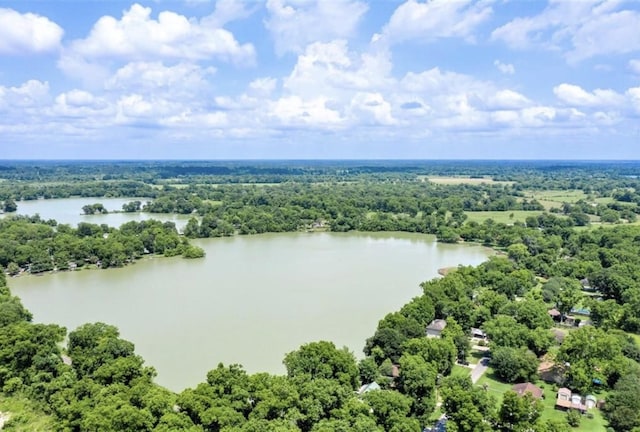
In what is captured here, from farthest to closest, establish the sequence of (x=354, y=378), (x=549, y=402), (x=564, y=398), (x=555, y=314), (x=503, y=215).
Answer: (x=503, y=215) → (x=555, y=314) → (x=549, y=402) → (x=564, y=398) → (x=354, y=378)

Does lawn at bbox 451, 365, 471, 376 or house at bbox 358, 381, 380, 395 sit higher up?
house at bbox 358, 381, 380, 395

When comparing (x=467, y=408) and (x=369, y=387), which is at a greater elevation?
(x=467, y=408)

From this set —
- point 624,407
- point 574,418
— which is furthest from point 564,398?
point 624,407

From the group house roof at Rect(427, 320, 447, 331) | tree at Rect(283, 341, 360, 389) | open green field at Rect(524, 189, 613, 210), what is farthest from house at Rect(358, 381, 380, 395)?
open green field at Rect(524, 189, 613, 210)

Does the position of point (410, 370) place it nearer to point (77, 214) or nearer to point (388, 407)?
point (388, 407)

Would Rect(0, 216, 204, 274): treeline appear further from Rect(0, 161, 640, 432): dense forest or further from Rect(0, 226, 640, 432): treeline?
Rect(0, 226, 640, 432): treeline

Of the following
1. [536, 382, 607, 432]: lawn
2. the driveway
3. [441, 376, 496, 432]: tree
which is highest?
[441, 376, 496, 432]: tree
